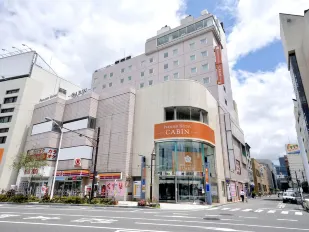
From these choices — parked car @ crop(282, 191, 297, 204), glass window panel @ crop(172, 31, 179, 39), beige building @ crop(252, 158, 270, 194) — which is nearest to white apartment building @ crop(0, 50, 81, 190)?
glass window panel @ crop(172, 31, 179, 39)

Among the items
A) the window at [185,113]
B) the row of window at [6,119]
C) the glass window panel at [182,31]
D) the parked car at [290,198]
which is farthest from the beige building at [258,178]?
the row of window at [6,119]

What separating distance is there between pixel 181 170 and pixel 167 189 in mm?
2979

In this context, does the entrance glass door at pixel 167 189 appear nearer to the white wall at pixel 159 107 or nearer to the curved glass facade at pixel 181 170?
the curved glass facade at pixel 181 170

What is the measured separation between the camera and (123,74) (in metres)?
53.5

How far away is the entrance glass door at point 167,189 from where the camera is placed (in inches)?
1031

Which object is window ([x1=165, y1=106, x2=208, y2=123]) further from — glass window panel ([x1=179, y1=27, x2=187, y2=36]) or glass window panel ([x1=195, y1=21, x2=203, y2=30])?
glass window panel ([x1=179, y1=27, x2=187, y2=36])

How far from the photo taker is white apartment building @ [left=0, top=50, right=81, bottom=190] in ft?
129

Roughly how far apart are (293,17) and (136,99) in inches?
1835

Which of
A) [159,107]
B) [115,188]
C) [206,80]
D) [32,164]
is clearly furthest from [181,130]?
[32,164]

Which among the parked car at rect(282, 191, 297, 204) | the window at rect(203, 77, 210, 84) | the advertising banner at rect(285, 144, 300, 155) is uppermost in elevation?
the advertising banner at rect(285, 144, 300, 155)

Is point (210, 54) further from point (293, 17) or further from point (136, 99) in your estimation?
point (293, 17)

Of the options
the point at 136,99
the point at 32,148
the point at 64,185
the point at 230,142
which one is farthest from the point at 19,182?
the point at 230,142

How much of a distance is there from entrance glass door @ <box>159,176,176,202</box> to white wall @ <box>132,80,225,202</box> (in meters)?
2.21

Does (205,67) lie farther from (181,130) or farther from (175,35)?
(181,130)
